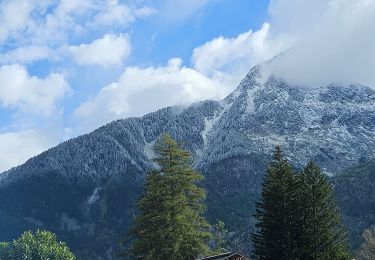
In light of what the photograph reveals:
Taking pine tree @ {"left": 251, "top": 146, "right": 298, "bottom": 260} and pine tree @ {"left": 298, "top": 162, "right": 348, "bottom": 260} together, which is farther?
pine tree @ {"left": 251, "top": 146, "right": 298, "bottom": 260}

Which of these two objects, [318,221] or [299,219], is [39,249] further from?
[318,221]

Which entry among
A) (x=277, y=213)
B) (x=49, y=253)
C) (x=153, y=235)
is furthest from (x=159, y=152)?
(x=49, y=253)

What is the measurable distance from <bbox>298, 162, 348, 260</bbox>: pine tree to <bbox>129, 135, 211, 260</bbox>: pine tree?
11117mm

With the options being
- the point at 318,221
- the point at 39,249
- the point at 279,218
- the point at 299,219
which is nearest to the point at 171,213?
the point at 279,218

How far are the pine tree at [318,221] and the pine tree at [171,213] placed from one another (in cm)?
1112

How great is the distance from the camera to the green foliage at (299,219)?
63531 mm

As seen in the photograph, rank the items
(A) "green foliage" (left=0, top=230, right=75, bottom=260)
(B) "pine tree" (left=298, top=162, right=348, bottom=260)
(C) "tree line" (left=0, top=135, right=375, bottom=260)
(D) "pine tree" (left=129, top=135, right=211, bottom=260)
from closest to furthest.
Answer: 1. (D) "pine tree" (left=129, top=135, right=211, bottom=260)
2. (C) "tree line" (left=0, top=135, right=375, bottom=260)
3. (B) "pine tree" (left=298, top=162, right=348, bottom=260)
4. (A) "green foliage" (left=0, top=230, right=75, bottom=260)

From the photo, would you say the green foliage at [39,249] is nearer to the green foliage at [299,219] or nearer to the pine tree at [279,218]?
the green foliage at [299,219]

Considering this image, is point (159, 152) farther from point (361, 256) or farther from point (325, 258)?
point (361, 256)

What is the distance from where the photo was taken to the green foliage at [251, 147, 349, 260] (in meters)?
63.5

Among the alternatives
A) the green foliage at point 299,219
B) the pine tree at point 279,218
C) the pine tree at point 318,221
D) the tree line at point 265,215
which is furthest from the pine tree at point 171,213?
the pine tree at point 318,221

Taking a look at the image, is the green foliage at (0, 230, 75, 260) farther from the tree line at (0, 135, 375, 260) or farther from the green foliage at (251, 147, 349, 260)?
the green foliage at (251, 147, 349, 260)

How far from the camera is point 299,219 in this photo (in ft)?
209

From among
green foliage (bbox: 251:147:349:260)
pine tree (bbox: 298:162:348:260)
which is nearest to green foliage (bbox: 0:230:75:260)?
green foliage (bbox: 251:147:349:260)
